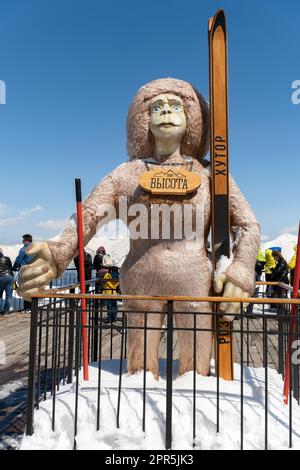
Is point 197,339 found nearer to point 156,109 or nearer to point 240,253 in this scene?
point 240,253

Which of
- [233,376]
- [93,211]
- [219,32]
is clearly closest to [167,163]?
[93,211]

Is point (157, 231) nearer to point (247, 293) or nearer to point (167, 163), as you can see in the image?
point (167, 163)

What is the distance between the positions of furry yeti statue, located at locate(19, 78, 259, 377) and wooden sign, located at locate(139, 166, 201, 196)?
0.06 m

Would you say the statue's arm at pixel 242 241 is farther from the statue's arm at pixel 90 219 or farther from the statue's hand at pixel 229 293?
the statue's arm at pixel 90 219

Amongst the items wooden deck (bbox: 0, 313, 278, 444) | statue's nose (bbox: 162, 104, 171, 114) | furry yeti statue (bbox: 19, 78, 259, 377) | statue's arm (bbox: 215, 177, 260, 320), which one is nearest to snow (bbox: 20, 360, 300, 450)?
furry yeti statue (bbox: 19, 78, 259, 377)

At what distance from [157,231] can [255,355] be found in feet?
10.6

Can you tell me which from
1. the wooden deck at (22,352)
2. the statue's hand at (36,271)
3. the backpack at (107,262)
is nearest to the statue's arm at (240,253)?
the wooden deck at (22,352)

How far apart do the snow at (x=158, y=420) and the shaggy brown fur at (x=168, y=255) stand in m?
0.30

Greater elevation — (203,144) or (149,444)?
(203,144)

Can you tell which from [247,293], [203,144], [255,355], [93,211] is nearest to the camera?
[247,293]

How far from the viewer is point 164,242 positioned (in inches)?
120

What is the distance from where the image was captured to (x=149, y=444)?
2.36 metres

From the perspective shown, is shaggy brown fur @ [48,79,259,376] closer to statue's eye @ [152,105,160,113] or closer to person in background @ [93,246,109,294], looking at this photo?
statue's eye @ [152,105,160,113]

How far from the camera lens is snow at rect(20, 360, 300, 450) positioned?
7.79ft
